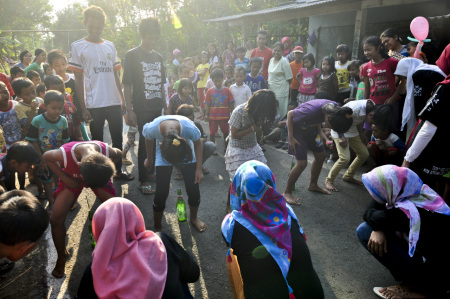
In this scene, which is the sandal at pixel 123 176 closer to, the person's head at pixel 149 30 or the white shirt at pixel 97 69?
the white shirt at pixel 97 69

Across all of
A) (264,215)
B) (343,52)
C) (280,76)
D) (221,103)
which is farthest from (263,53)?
(264,215)

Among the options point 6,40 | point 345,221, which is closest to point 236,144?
point 345,221

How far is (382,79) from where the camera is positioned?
5043mm

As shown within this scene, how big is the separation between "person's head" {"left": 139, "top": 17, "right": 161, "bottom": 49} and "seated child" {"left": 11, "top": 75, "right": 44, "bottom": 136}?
1.75 metres

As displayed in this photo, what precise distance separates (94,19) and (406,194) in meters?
4.21

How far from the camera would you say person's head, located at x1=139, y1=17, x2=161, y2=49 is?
422 cm

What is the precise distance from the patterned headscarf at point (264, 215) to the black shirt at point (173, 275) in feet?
1.03

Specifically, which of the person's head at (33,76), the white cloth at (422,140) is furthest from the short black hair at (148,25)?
the white cloth at (422,140)

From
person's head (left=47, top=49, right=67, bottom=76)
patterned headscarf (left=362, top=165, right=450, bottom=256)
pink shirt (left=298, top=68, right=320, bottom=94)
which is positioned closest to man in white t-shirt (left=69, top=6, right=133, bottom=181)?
person's head (left=47, top=49, right=67, bottom=76)

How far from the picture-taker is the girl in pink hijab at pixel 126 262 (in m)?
1.65

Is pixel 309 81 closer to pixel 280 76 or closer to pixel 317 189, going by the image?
pixel 280 76

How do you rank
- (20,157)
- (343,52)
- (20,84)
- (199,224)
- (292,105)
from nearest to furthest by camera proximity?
(20,157) → (199,224) → (20,84) → (343,52) → (292,105)

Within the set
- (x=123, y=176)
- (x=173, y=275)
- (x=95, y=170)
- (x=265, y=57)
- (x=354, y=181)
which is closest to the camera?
(x=173, y=275)

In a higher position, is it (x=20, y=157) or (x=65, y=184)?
(x=20, y=157)
